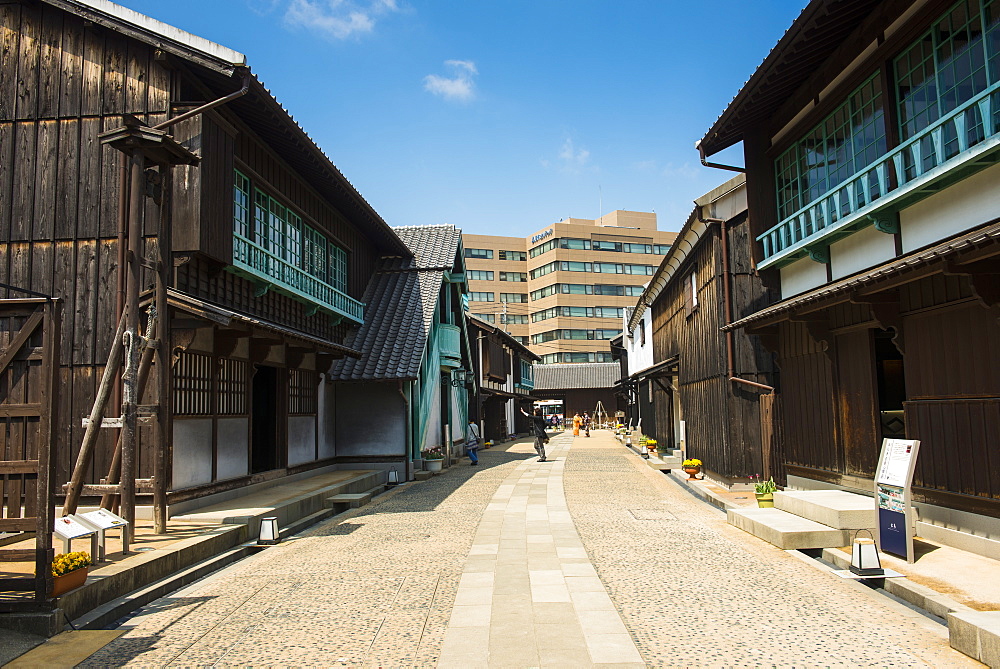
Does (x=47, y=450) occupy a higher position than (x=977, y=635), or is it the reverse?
(x=47, y=450)

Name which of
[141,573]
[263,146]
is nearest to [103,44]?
[263,146]

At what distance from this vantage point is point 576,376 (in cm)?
6100

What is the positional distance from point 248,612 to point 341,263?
547 inches

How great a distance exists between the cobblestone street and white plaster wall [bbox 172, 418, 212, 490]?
6.84ft

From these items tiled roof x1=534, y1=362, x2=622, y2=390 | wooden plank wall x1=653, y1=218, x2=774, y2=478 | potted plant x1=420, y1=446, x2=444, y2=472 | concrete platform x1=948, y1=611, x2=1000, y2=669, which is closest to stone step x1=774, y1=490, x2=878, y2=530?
concrete platform x1=948, y1=611, x2=1000, y2=669

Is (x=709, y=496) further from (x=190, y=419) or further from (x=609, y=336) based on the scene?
(x=609, y=336)

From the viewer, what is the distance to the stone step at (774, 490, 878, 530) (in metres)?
8.88

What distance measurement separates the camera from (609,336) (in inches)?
2950

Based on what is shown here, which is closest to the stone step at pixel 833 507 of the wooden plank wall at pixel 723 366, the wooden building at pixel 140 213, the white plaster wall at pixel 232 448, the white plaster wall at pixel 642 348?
the wooden plank wall at pixel 723 366

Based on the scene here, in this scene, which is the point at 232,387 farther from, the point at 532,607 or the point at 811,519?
the point at 811,519

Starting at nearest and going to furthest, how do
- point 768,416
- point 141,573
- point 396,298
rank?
point 141,573 → point 768,416 → point 396,298

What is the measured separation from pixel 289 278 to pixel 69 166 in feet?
15.7

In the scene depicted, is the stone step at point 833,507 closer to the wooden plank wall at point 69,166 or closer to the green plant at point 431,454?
the wooden plank wall at point 69,166

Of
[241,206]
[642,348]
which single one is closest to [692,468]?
[241,206]
